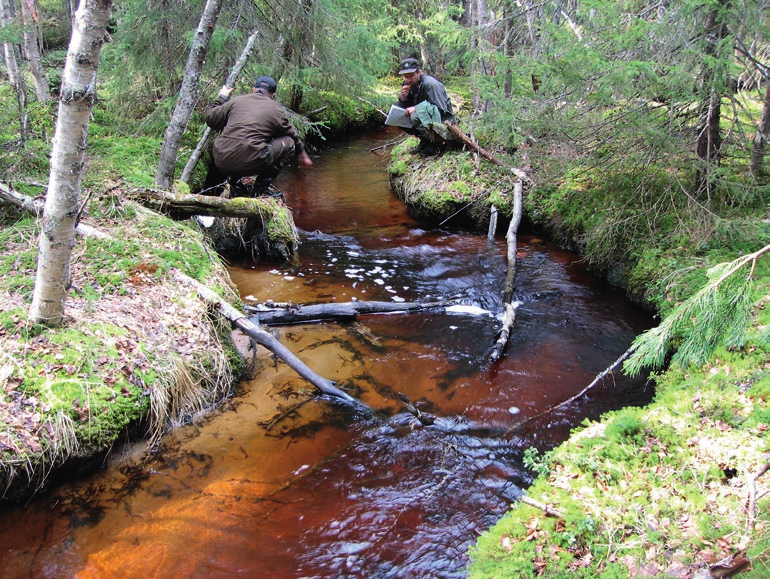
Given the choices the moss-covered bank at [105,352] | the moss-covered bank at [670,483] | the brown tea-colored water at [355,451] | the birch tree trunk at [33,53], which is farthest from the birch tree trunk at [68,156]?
the birch tree trunk at [33,53]

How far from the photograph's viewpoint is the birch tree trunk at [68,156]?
10.2 ft

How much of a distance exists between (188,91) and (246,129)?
2.86ft

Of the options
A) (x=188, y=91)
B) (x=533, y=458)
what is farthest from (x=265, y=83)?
(x=533, y=458)

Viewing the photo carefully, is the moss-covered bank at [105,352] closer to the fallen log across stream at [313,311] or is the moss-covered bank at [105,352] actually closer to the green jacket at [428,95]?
the fallen log across stream at [313,311]

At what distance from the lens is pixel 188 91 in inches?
270

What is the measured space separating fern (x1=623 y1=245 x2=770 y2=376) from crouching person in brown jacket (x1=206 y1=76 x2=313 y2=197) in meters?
6.09

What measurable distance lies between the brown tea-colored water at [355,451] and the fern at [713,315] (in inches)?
70.9

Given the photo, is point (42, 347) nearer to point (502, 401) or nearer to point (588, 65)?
point (502, 401)

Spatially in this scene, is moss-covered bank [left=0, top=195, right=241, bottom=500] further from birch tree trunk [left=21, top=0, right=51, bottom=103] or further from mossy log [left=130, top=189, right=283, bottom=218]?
birch tree trunk [left=21, top=0, right=51, bottom=103]

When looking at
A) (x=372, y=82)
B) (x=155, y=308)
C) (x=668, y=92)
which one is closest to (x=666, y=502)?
(x=155, y=308)

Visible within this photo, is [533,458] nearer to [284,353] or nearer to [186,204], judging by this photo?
[284,353]

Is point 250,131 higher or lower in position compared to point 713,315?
higher

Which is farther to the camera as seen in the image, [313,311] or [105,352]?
[313,311]

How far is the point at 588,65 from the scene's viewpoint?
19.7 ft
